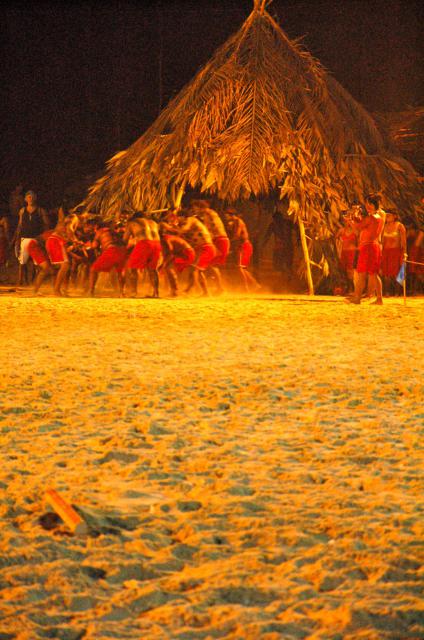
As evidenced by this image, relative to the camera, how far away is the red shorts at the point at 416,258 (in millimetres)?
17766

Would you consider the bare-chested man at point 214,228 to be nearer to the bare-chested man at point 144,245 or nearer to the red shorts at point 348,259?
the bare-chested man at point 144,245

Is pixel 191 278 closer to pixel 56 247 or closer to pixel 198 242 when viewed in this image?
pixel 198 242

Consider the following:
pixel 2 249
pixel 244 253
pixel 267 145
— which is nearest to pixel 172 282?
pixel 244 253

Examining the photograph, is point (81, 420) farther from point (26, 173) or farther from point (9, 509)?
point (26, 173)

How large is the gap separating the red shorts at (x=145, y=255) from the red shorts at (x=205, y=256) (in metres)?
0.72

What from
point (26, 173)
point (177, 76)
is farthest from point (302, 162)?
point (26, 173)

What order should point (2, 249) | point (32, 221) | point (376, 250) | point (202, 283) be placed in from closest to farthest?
point (376, 250) → point (202, 283) → point (32, 221) → point (2, 249)

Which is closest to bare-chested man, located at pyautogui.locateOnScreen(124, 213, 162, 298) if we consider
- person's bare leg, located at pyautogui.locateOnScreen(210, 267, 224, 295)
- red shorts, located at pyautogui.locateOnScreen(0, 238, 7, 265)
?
person's bare leg, located at pyautogui.locateOnScreen(210, 267, 224, 295)

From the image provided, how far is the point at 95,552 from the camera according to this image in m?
3.40

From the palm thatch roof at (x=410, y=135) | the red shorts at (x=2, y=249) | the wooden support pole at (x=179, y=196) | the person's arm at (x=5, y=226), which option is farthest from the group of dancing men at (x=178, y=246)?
the palm thatch roof at (x=410, y=135)

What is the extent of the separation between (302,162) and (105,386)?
11249mm

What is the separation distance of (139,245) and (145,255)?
19 cm

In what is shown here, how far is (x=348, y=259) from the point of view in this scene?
17.4 m

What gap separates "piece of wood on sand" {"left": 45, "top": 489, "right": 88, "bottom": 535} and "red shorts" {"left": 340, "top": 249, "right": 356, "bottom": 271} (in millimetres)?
13775
